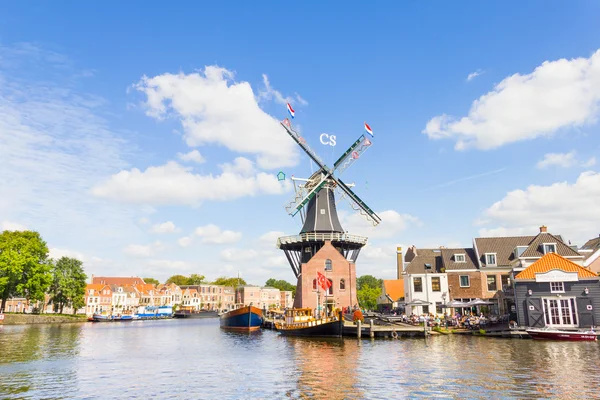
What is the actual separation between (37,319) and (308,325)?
5691 centimetres

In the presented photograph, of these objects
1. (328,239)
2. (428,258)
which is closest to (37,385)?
(328,239)

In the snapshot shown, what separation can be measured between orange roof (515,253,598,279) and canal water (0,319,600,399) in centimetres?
719

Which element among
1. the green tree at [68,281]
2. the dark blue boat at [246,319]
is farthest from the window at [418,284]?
→ the green tree at [68,281]

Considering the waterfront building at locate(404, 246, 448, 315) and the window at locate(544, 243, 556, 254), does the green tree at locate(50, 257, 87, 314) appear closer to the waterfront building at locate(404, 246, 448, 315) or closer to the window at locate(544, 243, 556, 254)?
the waterfront building at locate(404, 246, 448, 315)

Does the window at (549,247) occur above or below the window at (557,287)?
above

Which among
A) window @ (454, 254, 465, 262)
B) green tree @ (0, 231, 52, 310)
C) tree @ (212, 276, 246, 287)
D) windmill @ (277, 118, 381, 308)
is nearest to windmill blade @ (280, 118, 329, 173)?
windmill @ (277, 118, 381, 308)

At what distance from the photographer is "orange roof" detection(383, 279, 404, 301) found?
242 ft

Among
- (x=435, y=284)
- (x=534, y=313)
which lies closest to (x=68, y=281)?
(x=435, y=284)

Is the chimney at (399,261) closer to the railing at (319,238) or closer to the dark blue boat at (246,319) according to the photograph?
the railing at (319,238)

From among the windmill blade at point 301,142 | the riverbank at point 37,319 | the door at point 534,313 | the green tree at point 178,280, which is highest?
the windmill blade at point 301,142

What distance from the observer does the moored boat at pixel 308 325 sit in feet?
150

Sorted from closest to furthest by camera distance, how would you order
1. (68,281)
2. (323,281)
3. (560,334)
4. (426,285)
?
(560,334), (323,281), (426,285), (68,281)

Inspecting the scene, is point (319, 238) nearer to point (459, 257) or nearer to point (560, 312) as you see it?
point (459, 257)

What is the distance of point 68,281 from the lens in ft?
298
